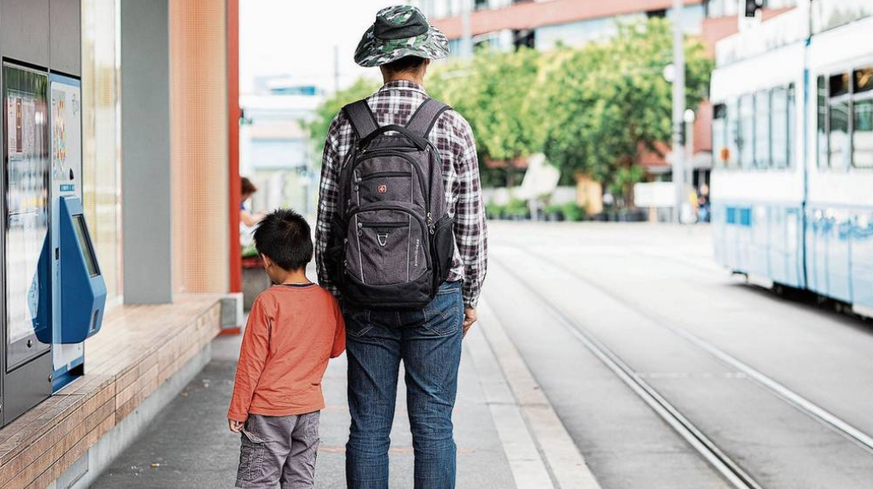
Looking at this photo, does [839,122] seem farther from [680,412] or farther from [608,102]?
[608,102]

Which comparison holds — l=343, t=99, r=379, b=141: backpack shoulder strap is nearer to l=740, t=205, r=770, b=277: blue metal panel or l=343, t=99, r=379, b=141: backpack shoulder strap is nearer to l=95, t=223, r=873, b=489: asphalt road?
l=95, t=223, r=873, b=489: asphalt road

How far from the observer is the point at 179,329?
843 cm

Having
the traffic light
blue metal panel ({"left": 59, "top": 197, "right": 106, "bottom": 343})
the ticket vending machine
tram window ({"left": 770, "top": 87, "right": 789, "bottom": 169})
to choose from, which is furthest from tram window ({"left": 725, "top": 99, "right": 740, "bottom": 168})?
blue metal panel ({"left": 59, "top": 197, "right": 106, "bottom": 343})

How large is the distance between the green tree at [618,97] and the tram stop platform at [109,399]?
146 feet

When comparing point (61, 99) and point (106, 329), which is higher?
point (61, 99)

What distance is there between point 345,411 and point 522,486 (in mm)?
2418

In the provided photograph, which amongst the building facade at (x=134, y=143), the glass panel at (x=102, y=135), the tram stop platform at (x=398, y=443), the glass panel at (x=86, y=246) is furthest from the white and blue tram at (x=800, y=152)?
the glass panel at (x=86, y=246)

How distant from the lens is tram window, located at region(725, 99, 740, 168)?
18578mm

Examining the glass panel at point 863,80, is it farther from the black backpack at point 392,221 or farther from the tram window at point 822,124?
the black backpack at point 392,221

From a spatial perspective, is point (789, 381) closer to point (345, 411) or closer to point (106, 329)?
point (345, 411)

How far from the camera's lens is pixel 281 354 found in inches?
187

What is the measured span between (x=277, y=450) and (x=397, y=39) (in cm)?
148

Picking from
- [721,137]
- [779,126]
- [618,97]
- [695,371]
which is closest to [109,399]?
[695,371]

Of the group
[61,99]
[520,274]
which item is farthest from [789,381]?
[520,274]
